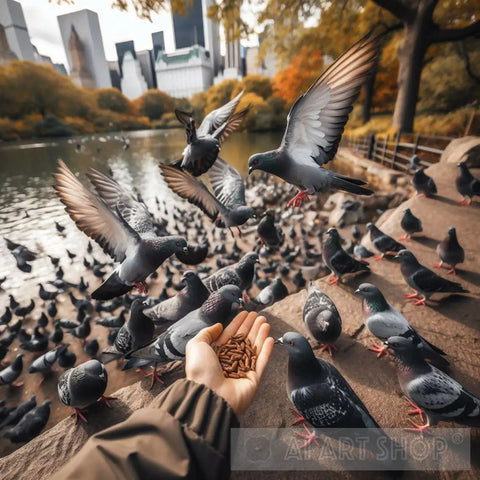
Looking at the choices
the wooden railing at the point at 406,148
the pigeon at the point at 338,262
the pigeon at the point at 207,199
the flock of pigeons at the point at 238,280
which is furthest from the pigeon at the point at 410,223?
the wooden railing at the point at 406,148

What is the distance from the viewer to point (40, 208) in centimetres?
1100

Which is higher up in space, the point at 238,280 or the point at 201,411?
the point at 201,411

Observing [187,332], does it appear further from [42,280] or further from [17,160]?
[17,160]

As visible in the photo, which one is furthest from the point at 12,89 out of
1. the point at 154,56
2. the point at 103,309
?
the point at 154,56

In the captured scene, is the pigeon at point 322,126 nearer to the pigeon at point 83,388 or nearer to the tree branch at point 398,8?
the pigeon at point 83,388

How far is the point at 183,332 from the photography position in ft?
8.01

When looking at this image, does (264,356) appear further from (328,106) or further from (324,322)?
(328,106)

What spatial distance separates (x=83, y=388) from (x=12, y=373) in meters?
2.75

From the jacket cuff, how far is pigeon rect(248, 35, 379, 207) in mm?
1607

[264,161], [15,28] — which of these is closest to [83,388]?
[264,161]

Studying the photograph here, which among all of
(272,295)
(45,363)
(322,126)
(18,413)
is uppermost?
(322,126)

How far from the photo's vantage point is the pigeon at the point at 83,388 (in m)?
2.42

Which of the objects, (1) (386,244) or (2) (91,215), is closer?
(2) (91,215)

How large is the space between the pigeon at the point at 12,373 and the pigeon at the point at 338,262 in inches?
219
